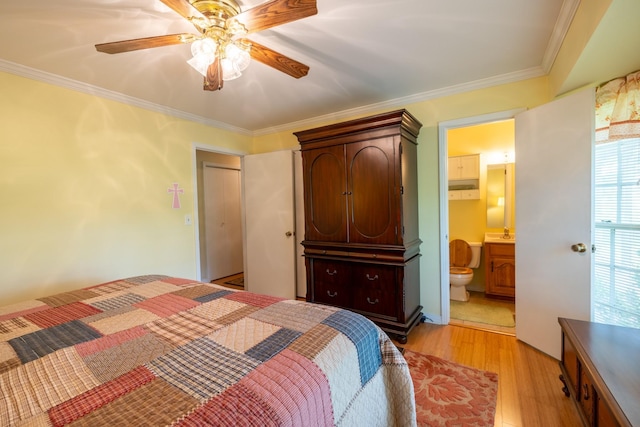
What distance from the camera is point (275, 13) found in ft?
3.84

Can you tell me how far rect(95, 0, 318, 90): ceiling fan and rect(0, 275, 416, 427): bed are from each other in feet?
4.10

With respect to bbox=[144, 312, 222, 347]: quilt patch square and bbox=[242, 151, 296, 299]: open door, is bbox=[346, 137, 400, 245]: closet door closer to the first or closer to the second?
bbox=[242, 151, 296, 299]: open door

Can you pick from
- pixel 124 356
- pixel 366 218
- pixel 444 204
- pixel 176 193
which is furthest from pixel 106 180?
pixel 444 204

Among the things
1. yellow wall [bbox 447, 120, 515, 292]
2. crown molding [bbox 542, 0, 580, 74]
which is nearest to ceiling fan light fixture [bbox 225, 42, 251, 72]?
crown molding [bbox 542, 0, 580, 74]

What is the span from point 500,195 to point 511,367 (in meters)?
2.29

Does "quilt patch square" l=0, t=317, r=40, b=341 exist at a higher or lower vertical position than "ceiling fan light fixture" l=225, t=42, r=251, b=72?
lower

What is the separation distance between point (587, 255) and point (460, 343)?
1.14 metres

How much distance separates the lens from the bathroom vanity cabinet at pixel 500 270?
3.22m

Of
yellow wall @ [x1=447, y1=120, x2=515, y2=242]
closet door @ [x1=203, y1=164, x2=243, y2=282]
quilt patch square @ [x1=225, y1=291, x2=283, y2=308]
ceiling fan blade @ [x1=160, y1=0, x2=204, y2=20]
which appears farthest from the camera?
closet door @ [x1=203, y1=164, x2=243, y2=282]

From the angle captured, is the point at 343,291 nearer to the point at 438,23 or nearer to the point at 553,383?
the point at 553,383

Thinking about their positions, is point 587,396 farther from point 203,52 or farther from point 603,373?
point 203,52

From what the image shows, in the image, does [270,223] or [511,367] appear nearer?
[511,367]

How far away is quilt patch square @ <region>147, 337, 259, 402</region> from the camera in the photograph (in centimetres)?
75

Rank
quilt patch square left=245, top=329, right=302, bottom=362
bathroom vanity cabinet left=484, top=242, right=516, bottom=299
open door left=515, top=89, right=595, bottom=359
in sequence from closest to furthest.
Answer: quilt patch square left=245, top=329, right=302, bottom=362 → open door left=515, top=89, right=595, bottom=359 → bathroom vanity cabinet left=484, top=242, right=516, bottom=299
